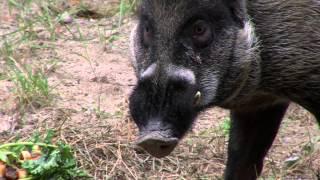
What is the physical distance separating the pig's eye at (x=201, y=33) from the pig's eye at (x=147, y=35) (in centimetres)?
16

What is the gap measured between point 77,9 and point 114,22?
1.10ft

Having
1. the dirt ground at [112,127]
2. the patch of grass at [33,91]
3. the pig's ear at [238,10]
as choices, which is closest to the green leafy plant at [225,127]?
the dirt ground at [112,127]

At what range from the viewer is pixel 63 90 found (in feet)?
16.7

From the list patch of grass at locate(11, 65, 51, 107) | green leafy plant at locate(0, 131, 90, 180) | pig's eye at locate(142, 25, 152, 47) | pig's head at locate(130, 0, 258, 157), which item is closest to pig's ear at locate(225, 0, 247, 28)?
pig's head at locate(130, 0, 258, 157)

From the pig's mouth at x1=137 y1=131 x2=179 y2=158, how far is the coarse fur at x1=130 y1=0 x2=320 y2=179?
29 millimetres

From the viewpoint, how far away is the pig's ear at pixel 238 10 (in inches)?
138

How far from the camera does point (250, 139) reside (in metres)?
4.12

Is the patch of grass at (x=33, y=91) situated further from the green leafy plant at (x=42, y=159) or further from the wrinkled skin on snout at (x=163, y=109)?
the wrinkled skin on snout at (x=163, y=109)

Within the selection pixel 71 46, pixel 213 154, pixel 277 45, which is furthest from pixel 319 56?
pixel 71 46

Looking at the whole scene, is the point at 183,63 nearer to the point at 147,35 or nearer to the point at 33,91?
the point at 147,35

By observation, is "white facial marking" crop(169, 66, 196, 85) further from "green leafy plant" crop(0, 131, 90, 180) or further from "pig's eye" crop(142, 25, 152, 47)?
"green leafy plant" crop(0, 131, 90, 180)

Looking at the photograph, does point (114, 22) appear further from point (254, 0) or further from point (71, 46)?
point (254, 0)

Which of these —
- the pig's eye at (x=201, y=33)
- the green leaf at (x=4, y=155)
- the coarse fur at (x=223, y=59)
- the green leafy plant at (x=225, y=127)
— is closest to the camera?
the coarse fur at (x=223, y=59)

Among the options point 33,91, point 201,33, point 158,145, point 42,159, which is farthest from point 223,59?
point 33,91
